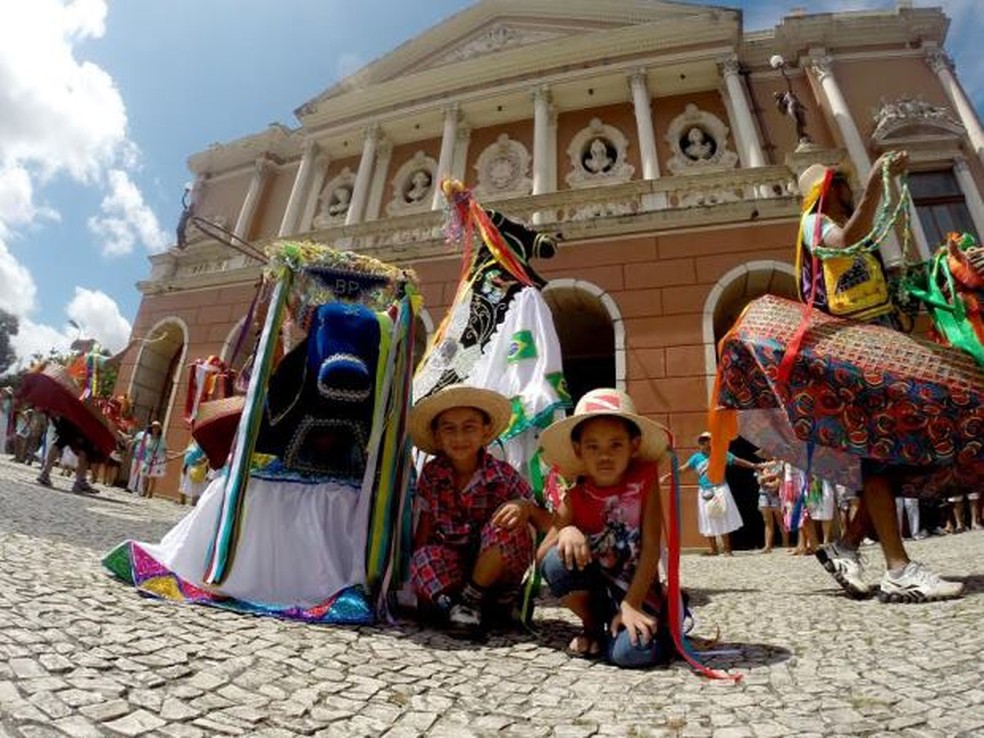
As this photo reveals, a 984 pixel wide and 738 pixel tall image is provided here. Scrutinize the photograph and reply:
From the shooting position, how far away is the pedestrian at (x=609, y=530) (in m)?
1.88

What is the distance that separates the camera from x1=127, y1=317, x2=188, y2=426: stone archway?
12000 millimetres

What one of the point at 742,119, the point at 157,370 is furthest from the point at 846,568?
the point at 157,370

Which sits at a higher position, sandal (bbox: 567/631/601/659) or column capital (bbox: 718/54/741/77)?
column capital (bbox: 718/54/741/77)

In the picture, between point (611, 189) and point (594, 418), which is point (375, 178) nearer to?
point (611, 189)

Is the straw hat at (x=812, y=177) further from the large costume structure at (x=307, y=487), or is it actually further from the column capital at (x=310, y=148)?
the column capital at (x=310, y=148)

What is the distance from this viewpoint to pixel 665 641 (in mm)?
1864

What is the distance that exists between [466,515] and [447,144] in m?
12.4

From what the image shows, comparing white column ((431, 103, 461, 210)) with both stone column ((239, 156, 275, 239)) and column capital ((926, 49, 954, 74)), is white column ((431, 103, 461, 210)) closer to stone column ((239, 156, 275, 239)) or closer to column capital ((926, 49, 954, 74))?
stone column ((239, 156, 275, 239))

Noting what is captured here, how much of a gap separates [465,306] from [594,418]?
5.48 ft

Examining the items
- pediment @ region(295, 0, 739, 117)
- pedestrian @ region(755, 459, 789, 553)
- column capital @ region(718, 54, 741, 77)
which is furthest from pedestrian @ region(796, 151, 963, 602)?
pediment @ region(295, 0, 739, 117)

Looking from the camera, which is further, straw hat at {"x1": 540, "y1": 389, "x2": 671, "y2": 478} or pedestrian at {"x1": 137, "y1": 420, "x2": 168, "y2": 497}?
pedestrian at {"x1": 137, "y1": 420, "x2": 168, "y2": 497}

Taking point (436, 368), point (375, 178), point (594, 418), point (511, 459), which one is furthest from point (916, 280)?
point (375, 178)

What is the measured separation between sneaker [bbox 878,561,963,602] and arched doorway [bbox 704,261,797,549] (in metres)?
5.58

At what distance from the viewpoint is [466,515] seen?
2354 mm
